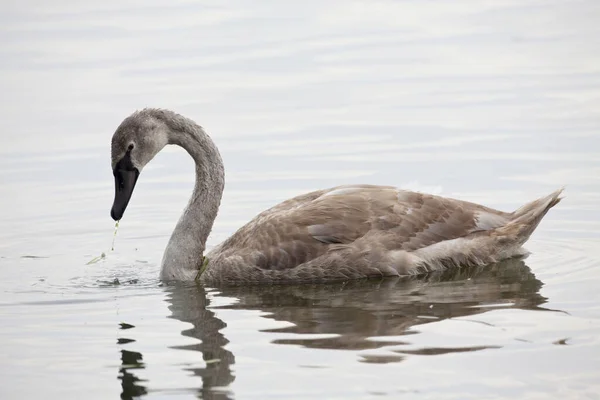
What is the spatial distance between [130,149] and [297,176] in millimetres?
3858

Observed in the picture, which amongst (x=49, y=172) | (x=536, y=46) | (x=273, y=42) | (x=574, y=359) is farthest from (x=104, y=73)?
(x=574, y=359)

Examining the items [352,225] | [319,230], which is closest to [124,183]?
[319,230]

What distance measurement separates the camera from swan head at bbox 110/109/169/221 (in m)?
13.5

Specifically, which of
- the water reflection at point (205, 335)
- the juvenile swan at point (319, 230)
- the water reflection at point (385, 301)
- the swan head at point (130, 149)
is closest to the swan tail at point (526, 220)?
the juvenile swan at point (319, 230)

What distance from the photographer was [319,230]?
43.7 feet

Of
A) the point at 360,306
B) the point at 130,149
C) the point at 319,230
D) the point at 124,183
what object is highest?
the point at 130,149

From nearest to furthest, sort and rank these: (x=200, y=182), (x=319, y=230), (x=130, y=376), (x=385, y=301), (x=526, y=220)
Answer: (x=130, y=376) → (x=385, y=301) → (x=319, y=230) → (x=526, y=220) → (x=200, y=182)

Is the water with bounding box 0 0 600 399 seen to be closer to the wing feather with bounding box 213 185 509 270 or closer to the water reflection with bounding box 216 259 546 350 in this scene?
the water reflection with bounding box 216 259 546 350

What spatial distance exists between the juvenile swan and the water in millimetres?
290

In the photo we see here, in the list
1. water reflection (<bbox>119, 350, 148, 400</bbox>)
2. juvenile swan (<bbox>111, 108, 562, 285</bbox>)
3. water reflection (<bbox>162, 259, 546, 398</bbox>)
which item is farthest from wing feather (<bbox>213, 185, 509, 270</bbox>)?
water reflection (<bbox>119, 350, 148, 400</bbox>)

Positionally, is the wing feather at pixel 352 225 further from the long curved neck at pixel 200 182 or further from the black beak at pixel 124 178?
the black beak at pixel 124 178

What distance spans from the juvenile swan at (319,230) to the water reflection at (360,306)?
183 mm

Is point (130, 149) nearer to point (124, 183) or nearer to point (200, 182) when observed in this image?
point (124, 183)

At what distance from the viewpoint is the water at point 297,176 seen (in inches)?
399
